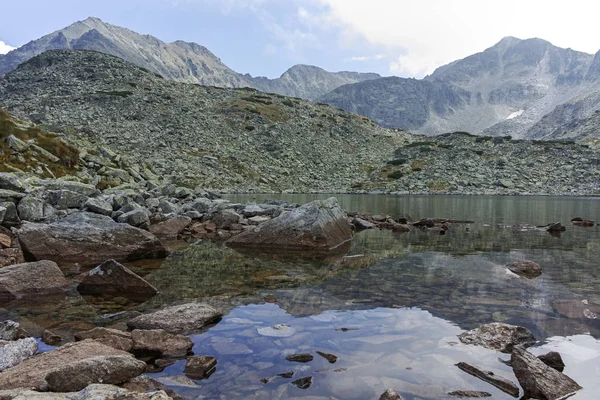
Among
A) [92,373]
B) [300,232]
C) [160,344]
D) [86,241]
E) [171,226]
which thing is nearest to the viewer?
[92,373]

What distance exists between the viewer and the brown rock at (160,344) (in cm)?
599

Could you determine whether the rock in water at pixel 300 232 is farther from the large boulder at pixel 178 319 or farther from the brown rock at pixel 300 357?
the brown rock at pixel 300 357

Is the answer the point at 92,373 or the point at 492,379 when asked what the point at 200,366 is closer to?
the point at 92,373

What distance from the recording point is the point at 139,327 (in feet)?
23.2

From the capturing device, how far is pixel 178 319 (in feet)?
23.8

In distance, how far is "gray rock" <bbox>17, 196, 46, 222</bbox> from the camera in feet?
57.7

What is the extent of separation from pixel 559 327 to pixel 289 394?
5.48m

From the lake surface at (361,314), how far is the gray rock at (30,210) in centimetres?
774

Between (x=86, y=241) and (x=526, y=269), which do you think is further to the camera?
(x=86, y=241)

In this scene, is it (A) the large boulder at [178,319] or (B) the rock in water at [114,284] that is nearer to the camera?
(A) the large boulder at [178,319]

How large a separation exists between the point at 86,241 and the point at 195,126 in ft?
254

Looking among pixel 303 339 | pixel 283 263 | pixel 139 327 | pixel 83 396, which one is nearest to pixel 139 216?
pixel 283 263

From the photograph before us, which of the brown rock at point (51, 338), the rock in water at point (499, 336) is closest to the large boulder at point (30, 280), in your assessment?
the brown rock at point (51, 338)

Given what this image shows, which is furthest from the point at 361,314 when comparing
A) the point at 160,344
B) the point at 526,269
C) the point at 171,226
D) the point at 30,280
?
the point at 171,226
